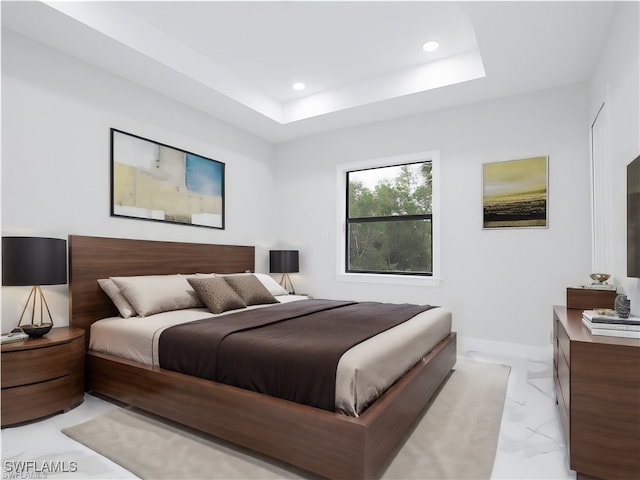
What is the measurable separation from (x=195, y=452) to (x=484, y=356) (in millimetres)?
2983

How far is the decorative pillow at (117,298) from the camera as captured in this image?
2984 mm

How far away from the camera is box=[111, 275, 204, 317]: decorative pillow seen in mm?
3010

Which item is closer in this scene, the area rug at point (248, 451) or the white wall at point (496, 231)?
the area rug at point (248, 451)

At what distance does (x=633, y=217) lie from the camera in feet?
6.75

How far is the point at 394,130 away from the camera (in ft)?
15.2

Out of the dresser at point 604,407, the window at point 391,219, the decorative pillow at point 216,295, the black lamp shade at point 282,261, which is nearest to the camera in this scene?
the dresser at point 604,407

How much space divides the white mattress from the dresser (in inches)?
33.3

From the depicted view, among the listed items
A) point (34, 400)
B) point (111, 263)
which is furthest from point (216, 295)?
point (34, 400)

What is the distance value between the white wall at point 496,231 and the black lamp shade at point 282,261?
47cm

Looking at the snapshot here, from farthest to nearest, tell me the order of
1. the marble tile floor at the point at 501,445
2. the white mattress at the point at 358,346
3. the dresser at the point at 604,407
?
the marble tile floor at the point at 501,445 → the white mattress at the point at 358,346 → the dresser at the point at 604,407

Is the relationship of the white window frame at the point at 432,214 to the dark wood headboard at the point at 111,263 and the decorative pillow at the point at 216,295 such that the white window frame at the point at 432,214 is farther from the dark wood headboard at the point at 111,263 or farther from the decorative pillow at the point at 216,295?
the decorative pillow at the point at 216,295

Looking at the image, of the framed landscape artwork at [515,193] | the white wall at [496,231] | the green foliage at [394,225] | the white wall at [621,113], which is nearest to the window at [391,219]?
the green foliage at [394,225]

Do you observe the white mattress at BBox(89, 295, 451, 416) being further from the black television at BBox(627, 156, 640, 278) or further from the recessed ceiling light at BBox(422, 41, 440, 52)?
the recessed ceiling light at BBox(422, 41, 440, 52)

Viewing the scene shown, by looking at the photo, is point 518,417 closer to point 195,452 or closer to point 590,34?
point 195,452
